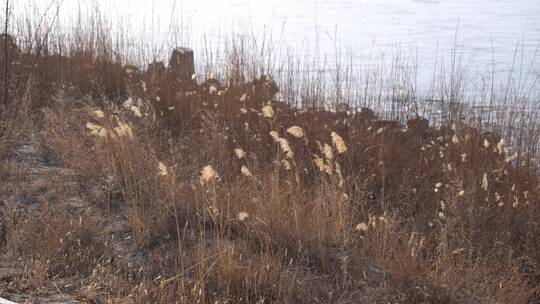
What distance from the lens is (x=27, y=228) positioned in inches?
142

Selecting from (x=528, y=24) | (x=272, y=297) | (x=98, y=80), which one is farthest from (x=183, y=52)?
(x=528, y=24)

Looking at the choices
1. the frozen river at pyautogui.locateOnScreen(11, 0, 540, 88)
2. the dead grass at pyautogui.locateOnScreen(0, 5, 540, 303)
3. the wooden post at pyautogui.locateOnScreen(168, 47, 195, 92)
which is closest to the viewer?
the dead grass at pyautogui.locateOnScreen(0, 5, 540, 303)

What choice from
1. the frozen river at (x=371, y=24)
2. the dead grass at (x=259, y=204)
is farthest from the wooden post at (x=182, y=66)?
the frozen river at (x=371, y=24)

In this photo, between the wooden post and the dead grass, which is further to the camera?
the wooden post

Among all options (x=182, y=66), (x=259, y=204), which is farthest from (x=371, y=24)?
(x=259, y=204)

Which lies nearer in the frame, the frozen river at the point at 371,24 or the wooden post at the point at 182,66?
the wooden post at the point at 182,66

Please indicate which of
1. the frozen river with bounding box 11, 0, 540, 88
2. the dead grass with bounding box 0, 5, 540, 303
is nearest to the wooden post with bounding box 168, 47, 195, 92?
the dead grass with bounding box 0, 5, 540, 303

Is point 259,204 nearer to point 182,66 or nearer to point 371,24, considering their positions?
point 182,66

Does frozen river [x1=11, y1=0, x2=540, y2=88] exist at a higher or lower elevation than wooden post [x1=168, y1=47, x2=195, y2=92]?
higher

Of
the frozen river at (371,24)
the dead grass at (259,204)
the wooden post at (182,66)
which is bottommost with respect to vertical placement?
the dead grass at (259,204)

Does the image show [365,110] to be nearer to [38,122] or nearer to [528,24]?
[38,122]

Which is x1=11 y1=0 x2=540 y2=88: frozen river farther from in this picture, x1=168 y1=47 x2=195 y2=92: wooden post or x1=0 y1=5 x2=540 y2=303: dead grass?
x1=0 y1=5 x2=540 y2=303: dead grass

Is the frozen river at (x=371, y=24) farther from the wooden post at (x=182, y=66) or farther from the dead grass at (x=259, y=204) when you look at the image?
the dead grass at (x=259, y=204)

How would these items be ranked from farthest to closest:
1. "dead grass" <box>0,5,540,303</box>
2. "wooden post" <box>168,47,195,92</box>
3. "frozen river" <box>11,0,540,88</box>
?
"frozen river" <box>11,0,540,88</box>, "wooden post" <box>168,47,195,92</box>, "dead grass" <box>0,5,540,303</box>
